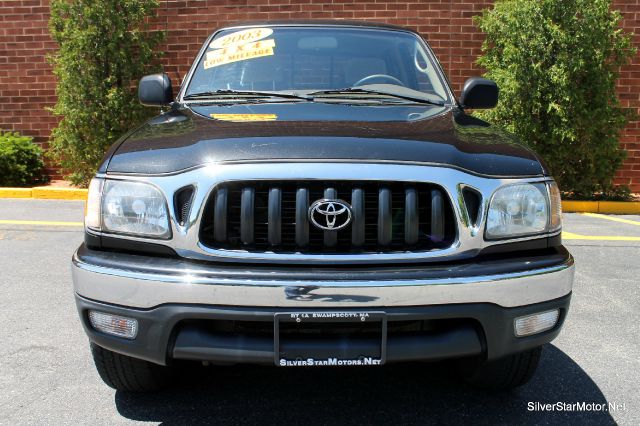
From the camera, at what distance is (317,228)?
212 centimetres

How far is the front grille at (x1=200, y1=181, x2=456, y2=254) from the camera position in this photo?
82.1 inches

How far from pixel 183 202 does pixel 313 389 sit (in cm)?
116

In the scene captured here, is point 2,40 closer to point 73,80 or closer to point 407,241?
point 73,80

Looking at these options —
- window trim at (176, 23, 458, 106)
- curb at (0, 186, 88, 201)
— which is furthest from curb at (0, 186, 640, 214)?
window trim at (176, 23, 458, 106)

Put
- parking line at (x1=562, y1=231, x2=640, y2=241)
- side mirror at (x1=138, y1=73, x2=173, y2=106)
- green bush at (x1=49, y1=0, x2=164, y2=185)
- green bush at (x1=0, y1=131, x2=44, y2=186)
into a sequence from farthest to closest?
green bush at (x1=0, y1=131, x2=44, y2=186) → green bush at (x1=49, y1=0, x2=164, y2=185) → parking line at (x1=562, y1=231, x2=640, y2=241) → side mirror at (x1=138, y1=73, x2=173, y2=106)

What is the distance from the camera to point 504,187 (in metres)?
2.20

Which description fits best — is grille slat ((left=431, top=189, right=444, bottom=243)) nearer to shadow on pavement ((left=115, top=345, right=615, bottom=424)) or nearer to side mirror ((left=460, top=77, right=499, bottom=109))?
shadow on pavement ((left=115, top=345, right=615, bottom=424))

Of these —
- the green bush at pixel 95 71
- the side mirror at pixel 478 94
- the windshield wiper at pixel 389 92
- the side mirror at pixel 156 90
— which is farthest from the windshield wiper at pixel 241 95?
the green bush at pixel 95 71

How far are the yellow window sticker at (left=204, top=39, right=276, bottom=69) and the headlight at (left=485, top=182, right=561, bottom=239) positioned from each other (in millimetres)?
1850

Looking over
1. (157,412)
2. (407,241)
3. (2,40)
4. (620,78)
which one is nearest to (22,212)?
(2,40)

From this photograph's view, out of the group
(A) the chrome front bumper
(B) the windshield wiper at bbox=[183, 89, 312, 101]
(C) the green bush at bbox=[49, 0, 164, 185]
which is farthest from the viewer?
(C) the green bush at bbox=[49, 0, 164, 185]

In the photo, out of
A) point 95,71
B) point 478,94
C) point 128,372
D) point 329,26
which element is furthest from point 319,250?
point 95,71

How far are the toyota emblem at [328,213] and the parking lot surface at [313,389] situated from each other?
920 millimetres

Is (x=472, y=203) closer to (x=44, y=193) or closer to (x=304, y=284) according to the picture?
(x=304, y=284)
